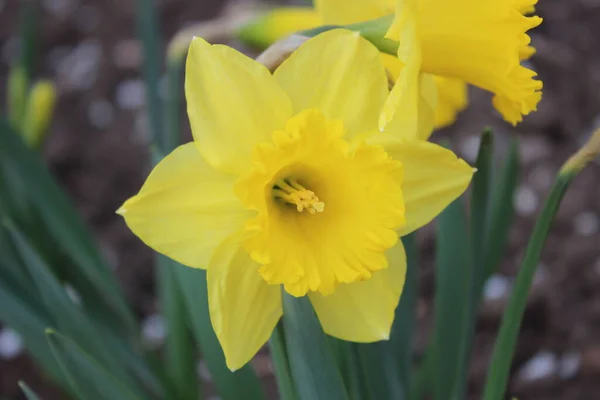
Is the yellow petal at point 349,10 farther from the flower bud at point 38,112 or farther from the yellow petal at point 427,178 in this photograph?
the flower bud at point 38,112

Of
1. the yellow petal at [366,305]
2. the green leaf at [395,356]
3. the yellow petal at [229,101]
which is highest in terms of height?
the yellow petal at [229,101]

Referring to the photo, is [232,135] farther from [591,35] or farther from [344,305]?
[591,35]

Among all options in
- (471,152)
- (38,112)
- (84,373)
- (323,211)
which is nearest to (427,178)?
(323,211)

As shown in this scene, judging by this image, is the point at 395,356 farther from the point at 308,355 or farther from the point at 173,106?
the point at 173,106

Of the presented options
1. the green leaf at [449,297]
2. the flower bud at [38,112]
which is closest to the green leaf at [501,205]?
the green leaf at [449,297]

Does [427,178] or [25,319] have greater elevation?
[427,178]

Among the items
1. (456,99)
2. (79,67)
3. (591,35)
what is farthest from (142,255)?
(591,35)
